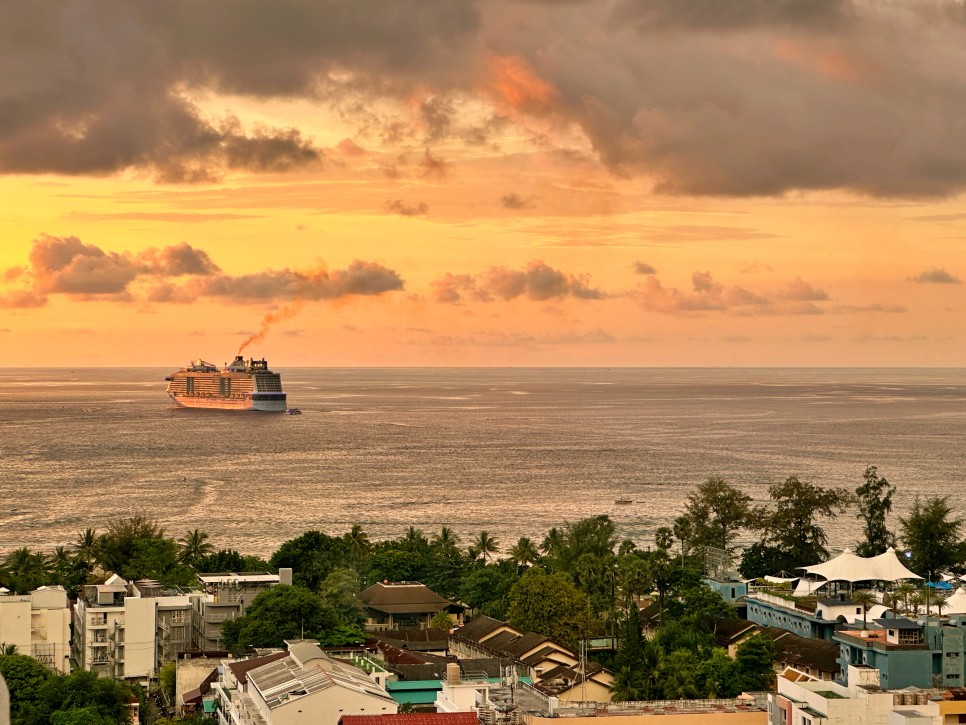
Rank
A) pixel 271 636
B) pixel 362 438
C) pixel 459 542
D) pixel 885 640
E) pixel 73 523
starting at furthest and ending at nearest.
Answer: pixel 362 438 < pixel 73 523 < pixel 459 542 < pixel 271 636 < pixel 885 640

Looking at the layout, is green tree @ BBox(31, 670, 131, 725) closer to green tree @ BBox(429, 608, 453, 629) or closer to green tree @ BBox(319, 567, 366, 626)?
green tree @ BBox(319, 567, 366, 626)

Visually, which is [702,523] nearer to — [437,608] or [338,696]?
[437,608]

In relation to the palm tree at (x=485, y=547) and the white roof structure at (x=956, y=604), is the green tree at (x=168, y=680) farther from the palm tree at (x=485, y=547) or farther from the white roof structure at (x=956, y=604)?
the palm tree at (x=485, y=547)

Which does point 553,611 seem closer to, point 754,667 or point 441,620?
point 441,620

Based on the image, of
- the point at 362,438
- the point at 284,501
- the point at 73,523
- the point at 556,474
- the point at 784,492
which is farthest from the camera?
the point at 362,438

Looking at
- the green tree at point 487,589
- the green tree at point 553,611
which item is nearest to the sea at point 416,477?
the green tree at point 487,589

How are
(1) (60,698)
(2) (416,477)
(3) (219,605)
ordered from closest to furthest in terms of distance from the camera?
(1) (60,698), (3) (219,605), (2) (416,477)

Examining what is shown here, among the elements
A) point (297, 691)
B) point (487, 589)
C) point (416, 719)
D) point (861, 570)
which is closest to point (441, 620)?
point (487, 589)

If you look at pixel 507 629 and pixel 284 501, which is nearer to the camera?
pixel 507 629

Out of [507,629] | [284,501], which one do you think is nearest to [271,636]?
[507,629]
